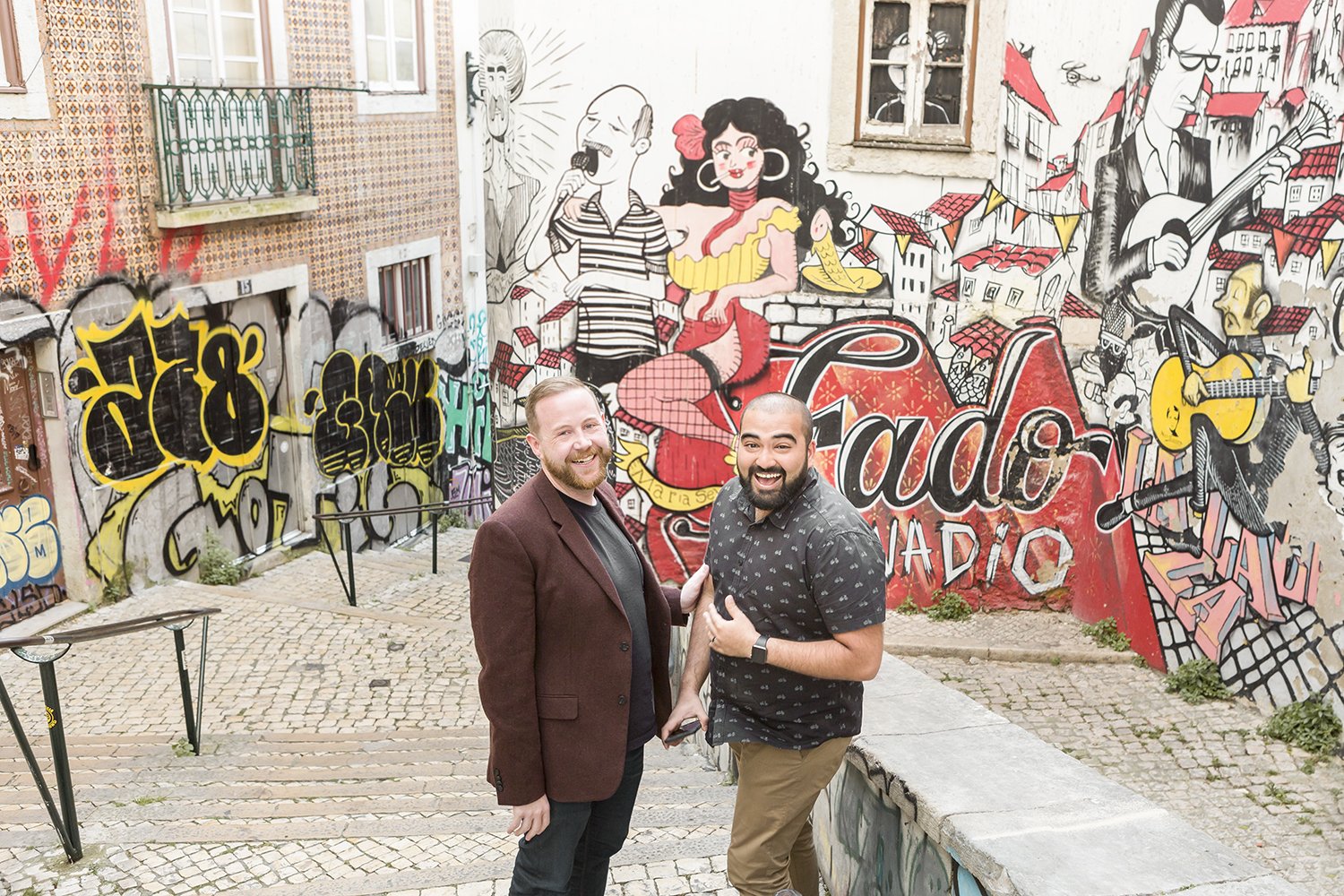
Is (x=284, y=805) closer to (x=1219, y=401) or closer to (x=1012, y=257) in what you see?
(x=1219, y=401)

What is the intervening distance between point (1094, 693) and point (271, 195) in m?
8.64

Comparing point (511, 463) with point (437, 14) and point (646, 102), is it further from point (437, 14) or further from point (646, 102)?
point (437, 14)

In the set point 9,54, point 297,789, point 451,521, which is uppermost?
point 9,54

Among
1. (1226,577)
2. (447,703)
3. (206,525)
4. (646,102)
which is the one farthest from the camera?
(206,525)

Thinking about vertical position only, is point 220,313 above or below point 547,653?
below

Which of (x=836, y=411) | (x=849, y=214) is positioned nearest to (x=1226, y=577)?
(x=836, y=411)

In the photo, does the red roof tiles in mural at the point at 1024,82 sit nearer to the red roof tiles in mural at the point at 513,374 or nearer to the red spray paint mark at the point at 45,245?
the red roof tiles in mural at the point at 513,374

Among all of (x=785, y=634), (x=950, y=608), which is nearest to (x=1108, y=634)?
(x=950, y=608)

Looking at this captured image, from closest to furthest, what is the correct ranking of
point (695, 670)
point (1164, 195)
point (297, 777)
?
point (695, 670) < point (297, 777) < point (1164, 195)

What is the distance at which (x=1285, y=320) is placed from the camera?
24.2 feet

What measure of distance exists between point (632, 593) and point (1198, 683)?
604 cm

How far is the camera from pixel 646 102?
8938 millimetres

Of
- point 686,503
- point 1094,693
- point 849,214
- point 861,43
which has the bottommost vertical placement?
point 1094,693

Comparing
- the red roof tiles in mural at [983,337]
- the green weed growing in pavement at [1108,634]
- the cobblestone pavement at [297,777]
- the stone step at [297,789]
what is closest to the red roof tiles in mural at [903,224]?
the red roof tiles in mural at [983,337]
